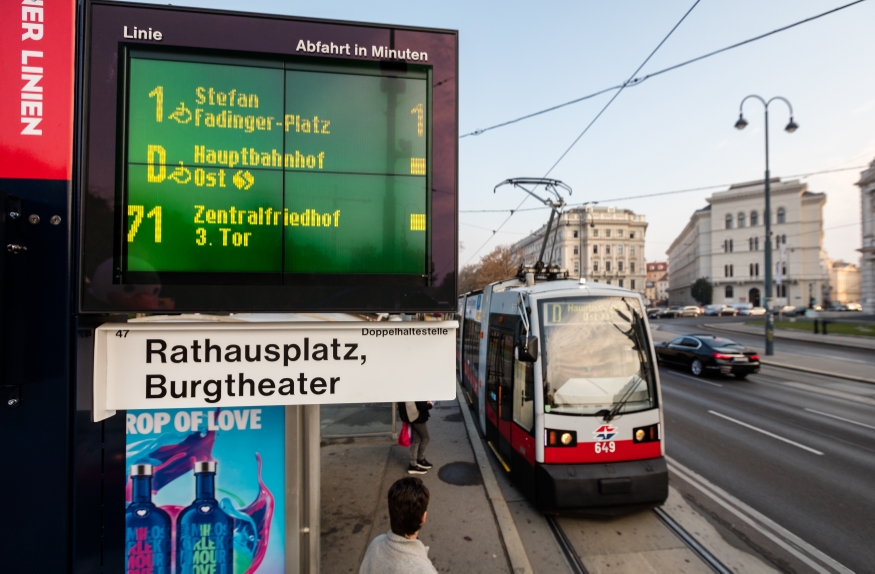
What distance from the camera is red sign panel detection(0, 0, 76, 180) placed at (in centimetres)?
197

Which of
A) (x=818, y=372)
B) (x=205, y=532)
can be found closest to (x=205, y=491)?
(x=205, y=532)

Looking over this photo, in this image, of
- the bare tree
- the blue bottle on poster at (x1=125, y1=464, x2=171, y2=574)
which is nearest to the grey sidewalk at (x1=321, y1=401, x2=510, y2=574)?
the blue bottle on poster at (x1=125, y1=464, x2=171, y2=574)

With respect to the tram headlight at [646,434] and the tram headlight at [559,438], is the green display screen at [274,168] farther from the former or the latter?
the tram headlight at [646,434]

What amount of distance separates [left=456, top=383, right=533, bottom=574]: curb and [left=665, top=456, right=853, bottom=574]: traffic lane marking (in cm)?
299

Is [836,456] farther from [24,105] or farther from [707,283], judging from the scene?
[707,283]

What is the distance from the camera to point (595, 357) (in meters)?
5.43

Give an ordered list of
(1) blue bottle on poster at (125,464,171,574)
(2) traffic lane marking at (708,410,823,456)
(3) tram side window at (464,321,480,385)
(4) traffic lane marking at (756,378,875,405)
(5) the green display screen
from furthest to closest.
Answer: (4) traffic lane marking at (756,378,875,405), (3) tram side window at (464,321,480,385), (2) traffic lane marking at (708,410,823,456), (1) blue bottle on poster at (125,464,171,574), (5) the green display screen

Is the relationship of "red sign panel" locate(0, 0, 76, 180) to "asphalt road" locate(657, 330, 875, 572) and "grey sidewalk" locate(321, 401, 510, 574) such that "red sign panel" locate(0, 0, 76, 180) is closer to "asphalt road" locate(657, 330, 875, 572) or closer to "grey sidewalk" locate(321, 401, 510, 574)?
"grey sidewalk" locate(321, 401, 510, 574)

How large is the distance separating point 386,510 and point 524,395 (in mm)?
2429

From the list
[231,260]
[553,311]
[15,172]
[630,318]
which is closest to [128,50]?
[15,172]

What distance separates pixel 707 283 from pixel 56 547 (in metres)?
88.2

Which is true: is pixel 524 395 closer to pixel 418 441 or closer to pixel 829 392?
pixel 418 441

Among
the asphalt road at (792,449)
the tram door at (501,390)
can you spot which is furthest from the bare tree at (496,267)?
the tram door at (501,390)

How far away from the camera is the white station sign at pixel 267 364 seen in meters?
2.20
